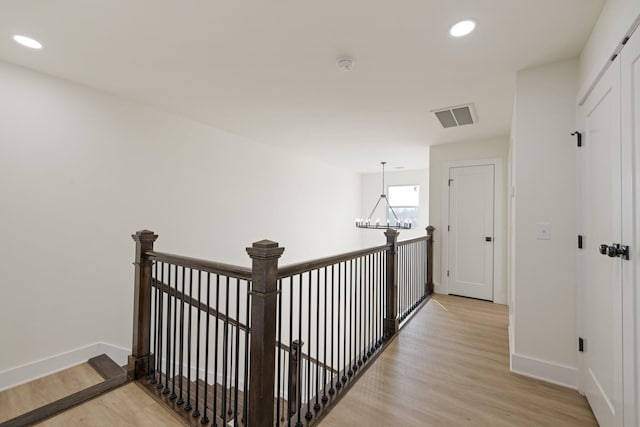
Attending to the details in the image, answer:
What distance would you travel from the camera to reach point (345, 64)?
224 centimetres

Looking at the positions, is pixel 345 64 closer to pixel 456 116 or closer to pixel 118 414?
pixel 456 116

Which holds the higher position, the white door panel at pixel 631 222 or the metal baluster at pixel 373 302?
the white door panel at pixel 631 222

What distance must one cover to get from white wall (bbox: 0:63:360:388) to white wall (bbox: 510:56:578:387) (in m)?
3.47

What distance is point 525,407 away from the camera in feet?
6.09

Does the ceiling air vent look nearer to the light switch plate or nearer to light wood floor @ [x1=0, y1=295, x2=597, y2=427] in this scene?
the light switch plate

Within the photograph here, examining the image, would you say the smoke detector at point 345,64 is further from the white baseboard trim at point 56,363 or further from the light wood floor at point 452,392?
the white baseboard trim at point 56,363

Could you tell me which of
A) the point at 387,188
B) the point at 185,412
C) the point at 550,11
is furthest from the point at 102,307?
the point at 387,188

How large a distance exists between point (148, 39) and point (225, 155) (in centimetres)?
215

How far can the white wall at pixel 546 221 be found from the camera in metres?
2.10

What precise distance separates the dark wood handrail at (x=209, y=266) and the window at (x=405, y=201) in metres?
6.04

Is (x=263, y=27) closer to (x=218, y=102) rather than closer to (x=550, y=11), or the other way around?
(x=218, y=102)

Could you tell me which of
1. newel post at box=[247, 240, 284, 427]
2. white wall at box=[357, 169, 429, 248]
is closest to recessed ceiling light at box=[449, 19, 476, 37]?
newel post at box=[247, 240, 284, 427]

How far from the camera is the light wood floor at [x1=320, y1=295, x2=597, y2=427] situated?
1746 mm

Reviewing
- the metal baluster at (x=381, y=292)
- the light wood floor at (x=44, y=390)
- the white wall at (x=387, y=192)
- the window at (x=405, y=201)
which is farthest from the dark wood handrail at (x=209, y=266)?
the window at (x=405, y=201)
